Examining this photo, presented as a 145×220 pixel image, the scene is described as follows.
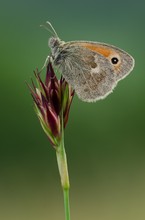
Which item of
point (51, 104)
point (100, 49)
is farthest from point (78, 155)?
point (51, 104)

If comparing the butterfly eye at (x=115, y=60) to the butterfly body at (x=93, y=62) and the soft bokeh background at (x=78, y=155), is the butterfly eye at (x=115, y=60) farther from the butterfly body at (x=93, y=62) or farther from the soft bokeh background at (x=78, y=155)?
the soft bokeh background at (x=78, y=155)

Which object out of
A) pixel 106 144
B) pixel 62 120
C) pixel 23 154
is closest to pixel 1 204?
pixel 23 154

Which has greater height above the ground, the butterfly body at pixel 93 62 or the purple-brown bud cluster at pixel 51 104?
the butterfly body at pixel 93 62

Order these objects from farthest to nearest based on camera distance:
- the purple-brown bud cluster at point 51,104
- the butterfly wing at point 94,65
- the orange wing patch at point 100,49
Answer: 1. the orange wing patch at point 100,49
2. the butterfly wing at point 94,65
3. the purple-brown bud cluster at point 51,104

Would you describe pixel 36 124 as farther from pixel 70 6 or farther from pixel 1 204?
pixel 70 6

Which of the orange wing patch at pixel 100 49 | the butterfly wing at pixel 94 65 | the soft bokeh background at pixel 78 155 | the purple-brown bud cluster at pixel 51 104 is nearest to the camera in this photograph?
the purple-brown bud cluster at pixel 51 104

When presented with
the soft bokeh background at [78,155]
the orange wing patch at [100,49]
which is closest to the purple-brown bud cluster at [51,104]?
the orange wing patch at [100,49]

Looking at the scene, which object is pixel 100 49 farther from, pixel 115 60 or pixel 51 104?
pixel 51 104

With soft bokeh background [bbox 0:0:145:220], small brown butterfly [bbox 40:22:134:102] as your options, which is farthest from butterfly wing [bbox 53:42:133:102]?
soft bokeh background [bbox 0:0:145:220]
